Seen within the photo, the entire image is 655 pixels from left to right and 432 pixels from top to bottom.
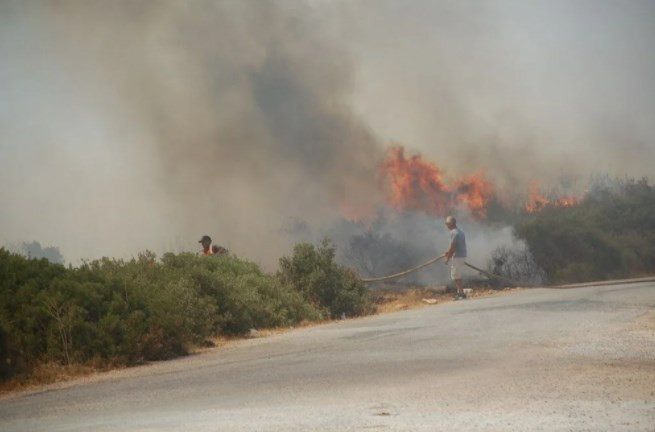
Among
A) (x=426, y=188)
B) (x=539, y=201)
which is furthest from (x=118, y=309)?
(x=539, y=201)

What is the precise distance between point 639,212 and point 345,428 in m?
43.2

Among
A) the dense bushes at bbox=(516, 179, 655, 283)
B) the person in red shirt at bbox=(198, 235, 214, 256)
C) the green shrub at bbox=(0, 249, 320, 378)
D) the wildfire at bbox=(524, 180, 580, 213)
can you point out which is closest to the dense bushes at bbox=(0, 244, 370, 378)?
the green shrub at bbox=(0, 249, 320, 378)

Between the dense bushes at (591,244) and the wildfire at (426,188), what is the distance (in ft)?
9.26

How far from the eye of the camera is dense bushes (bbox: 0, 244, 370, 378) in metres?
13.5

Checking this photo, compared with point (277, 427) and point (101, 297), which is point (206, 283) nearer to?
point (101, 297)

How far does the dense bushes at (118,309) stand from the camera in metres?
13.5

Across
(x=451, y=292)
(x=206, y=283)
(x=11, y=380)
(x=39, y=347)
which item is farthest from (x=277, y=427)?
(x=451, y=292)

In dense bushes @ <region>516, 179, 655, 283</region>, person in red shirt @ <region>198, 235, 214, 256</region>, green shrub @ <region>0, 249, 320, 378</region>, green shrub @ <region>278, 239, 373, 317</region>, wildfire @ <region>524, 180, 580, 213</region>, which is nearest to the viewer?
green shrub @ <region>0, 249, 320, 378</region>

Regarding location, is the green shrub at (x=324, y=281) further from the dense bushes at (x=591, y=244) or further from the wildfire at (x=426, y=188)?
the wildfire at (x=426, y=188)

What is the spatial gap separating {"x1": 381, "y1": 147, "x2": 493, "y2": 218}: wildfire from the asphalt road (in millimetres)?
25650

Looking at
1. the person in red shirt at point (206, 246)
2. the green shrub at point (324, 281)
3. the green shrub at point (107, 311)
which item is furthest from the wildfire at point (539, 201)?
the green shrub at point (107, 311)

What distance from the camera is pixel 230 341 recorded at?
1777 centimetres

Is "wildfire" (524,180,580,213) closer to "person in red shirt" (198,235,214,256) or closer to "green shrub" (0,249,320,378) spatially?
"person in red shirt" (198,235,214,256)

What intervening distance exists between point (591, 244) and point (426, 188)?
7.90 m
